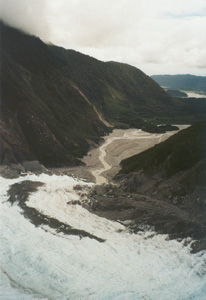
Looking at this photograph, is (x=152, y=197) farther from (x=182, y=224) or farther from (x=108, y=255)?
(x=108, y=255)

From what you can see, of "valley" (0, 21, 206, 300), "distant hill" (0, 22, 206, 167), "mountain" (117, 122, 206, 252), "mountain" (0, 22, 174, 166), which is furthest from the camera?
"distant hill" (0, 22, 206, 167)

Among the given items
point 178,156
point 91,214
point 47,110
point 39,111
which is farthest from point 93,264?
point 47,110

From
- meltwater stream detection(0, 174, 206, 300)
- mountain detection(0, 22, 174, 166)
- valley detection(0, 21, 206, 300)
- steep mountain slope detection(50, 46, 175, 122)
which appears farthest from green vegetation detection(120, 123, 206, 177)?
steep mountain slope detection(50, 46, 175, 122)

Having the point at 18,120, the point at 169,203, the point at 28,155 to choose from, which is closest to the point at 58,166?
the point at 28,155

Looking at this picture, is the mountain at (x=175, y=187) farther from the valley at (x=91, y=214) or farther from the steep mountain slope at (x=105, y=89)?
the steep mountain slope at (x=105, y=89)

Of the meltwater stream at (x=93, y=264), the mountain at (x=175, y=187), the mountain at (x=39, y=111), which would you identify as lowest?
the meltwater stream at (x=93, y=264)

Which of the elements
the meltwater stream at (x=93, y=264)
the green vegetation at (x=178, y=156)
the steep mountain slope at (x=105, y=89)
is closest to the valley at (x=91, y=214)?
the meltwater stream at (x=93, y=264)

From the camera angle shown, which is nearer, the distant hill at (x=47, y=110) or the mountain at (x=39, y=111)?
the mountain at (x=39, y=111)

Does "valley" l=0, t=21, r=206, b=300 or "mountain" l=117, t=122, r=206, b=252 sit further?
"mountain" l=117, t=122, r=206, b=252

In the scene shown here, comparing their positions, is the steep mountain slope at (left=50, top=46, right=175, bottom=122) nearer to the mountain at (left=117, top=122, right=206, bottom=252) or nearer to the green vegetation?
the green vegetation

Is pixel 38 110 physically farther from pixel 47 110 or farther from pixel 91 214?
pixel 91 214
